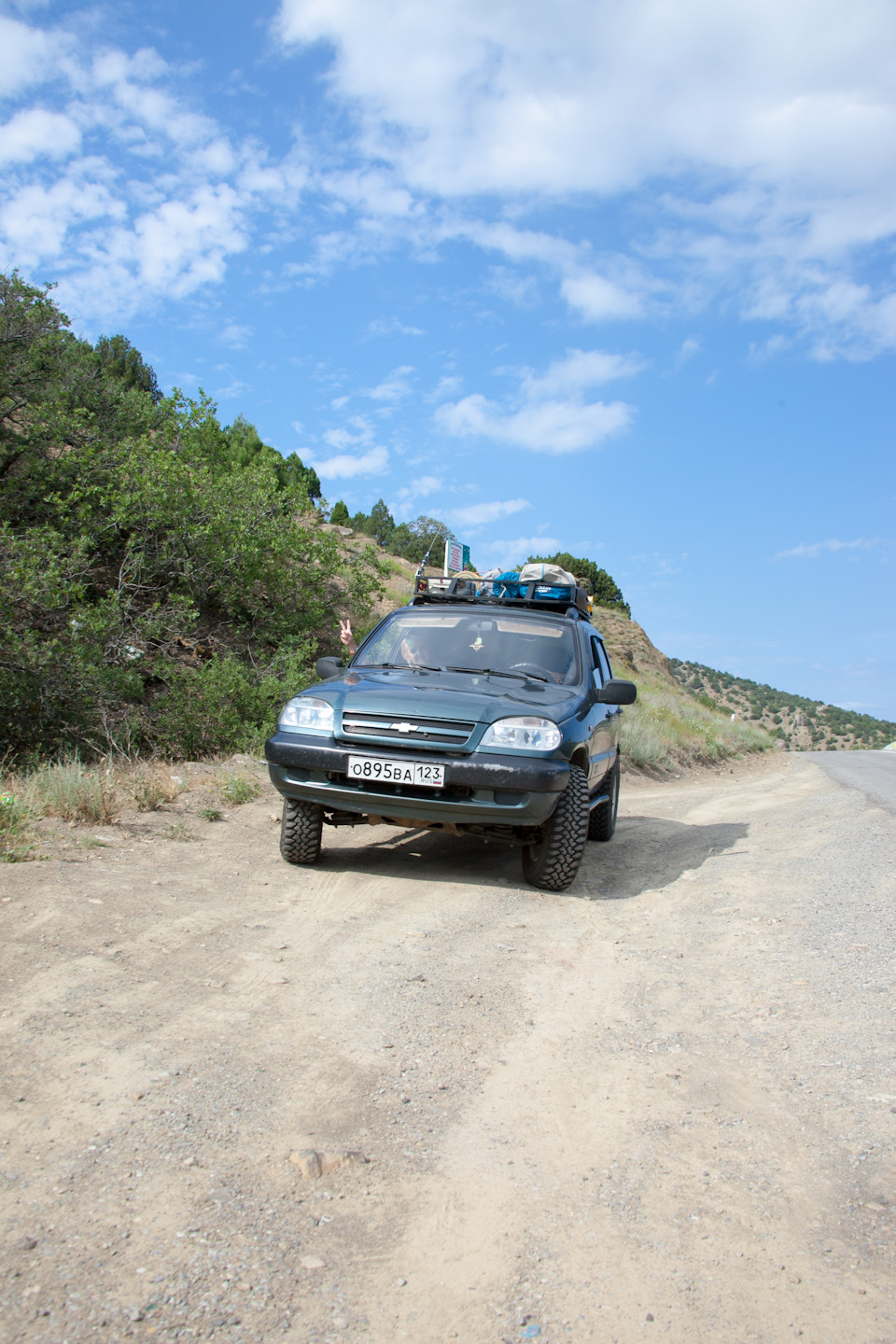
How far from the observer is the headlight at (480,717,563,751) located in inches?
193

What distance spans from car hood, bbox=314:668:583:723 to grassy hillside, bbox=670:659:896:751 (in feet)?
212

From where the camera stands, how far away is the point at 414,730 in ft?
16.2

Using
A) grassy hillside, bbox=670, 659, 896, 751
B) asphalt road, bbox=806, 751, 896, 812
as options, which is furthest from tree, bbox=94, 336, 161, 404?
grassy hillside, bbox=670, 659, 896, 751

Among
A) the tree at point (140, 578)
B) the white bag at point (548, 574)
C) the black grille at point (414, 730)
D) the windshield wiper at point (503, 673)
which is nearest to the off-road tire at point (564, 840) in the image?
the black grille at point (414, 730)

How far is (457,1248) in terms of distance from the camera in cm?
195

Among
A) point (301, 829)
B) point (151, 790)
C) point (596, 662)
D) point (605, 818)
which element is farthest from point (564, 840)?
point (151, 790)

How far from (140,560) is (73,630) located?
2339 mm

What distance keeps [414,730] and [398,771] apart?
0.25 metres

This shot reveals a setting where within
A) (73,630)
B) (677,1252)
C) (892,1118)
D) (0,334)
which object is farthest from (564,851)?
(0,334)

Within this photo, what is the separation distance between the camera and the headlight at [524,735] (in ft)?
16.0

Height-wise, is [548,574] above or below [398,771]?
above

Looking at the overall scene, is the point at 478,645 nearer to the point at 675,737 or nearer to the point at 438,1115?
the point at 438,1115

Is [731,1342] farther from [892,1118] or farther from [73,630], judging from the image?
[73,630]

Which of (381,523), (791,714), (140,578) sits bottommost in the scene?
(791,714)
